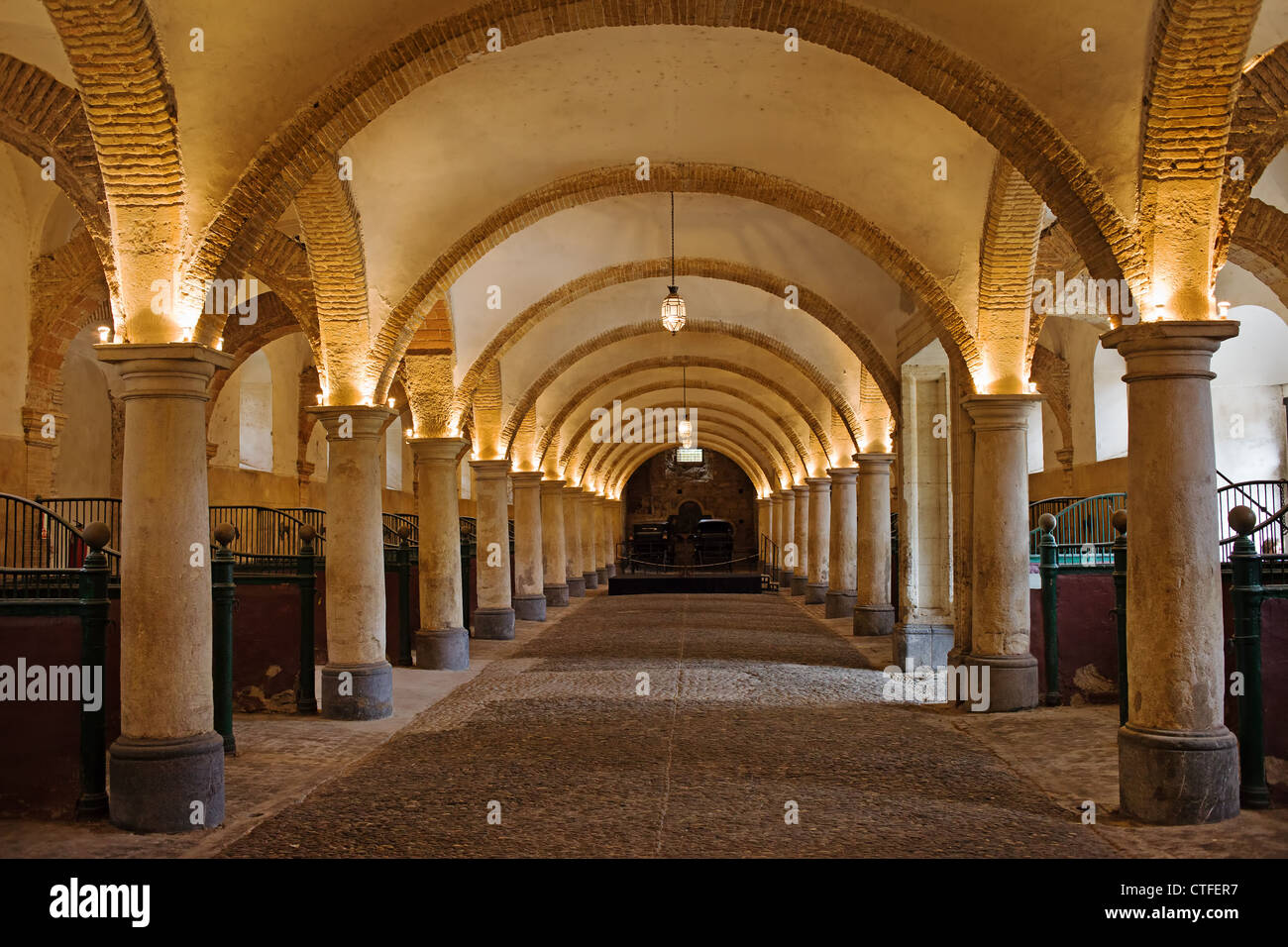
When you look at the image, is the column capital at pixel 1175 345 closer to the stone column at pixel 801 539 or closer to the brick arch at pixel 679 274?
the brick arch at pixel 679 274

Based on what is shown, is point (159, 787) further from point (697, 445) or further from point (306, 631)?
point (697, 445)

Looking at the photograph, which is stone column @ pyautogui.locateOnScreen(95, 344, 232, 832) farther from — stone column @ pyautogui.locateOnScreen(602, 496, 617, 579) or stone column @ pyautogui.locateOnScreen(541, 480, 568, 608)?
stone column @ pyautogui.locateOnScreen(602, 496, 617, 579)

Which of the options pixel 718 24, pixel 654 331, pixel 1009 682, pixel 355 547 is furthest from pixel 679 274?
pixel 718 24

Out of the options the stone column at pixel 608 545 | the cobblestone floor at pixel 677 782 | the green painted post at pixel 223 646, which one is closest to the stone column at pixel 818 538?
the stone column at pixel 608 545

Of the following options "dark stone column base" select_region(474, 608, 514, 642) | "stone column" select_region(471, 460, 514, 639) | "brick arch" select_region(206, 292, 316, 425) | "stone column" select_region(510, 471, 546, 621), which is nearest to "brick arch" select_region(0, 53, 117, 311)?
"brick arch" select_region(206, 292, 316, 425)

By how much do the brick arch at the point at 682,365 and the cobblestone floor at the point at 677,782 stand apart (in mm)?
9487

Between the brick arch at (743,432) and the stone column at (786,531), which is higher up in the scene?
the brick arch at (743,432)

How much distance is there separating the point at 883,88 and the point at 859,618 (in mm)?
9468

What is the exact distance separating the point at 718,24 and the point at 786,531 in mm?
24716

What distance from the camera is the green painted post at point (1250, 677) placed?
6.25 meters

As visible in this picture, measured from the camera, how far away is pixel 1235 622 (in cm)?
634

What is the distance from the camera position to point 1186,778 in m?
6.04

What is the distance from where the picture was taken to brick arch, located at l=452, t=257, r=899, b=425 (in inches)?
567
